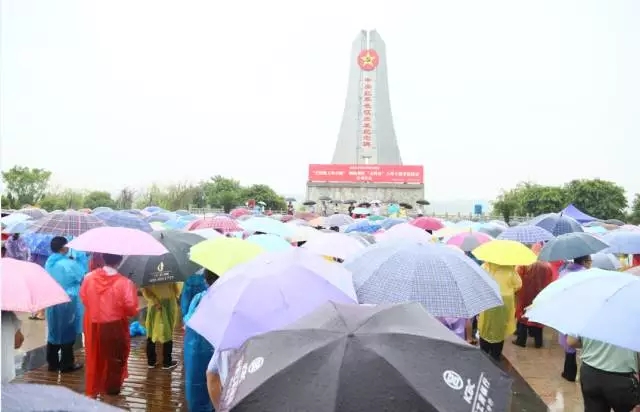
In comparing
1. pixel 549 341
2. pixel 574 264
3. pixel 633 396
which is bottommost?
pixel 549 341

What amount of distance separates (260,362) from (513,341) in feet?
18.8

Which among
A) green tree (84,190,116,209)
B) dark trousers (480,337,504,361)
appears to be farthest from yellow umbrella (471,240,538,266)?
green tree (84,190,116,209)

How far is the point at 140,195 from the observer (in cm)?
5134

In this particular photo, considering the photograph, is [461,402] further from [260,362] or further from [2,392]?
[2,392]

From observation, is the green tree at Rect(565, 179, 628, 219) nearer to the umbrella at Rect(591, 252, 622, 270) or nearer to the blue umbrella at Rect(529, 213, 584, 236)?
the blue umbrella at Rect(529, 213, 584, 236)

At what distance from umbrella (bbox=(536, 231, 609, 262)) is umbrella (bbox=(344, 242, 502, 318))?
6.74 feet

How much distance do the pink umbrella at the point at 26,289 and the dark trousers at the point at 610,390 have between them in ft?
10.4

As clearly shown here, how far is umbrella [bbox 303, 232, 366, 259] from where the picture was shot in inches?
201

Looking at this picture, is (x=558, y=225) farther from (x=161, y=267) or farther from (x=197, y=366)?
(x=197, y=366)

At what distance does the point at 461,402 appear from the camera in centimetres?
153

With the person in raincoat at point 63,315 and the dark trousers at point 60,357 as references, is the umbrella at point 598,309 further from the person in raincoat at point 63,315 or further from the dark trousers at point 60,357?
the dark trousers at point 60,357

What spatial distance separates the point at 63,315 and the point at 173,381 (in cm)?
123

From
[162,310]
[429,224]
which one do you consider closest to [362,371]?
[162,310]

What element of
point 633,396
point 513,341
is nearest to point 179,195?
point 513,341
